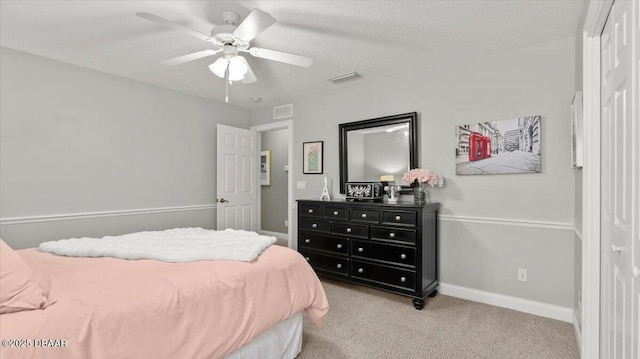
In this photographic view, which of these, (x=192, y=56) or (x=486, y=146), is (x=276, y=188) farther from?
(x=486, y=146)

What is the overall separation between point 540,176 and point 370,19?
79.3 inches

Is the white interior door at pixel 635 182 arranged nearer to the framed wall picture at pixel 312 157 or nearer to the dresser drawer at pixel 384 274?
the dresser drawer at pixel 384 274

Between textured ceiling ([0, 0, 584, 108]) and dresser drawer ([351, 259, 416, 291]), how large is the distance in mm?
2092

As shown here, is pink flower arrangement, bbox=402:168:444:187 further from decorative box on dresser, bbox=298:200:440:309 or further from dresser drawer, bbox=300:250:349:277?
dresser drawer, bbox=300:250:349:277

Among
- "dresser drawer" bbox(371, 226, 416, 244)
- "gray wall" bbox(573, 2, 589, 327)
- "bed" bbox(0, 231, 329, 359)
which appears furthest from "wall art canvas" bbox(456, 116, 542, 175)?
"bed" bbox(0, 231, 329, 359)

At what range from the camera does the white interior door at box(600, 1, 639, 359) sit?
3.63ft

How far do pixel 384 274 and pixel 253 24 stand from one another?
8.08 ft

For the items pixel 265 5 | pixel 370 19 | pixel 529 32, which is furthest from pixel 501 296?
pixel 265 5

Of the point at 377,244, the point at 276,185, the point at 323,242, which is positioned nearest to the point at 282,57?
the point at 377,244

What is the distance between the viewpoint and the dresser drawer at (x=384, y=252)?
9.58ft

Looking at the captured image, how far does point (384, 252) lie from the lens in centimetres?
307

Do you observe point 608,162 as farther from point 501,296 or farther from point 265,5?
point 265,5

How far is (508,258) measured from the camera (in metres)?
2.90

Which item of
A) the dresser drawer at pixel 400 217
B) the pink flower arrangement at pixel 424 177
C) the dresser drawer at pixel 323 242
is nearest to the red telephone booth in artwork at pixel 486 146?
the pink flower arrangement at pixel 424 177
